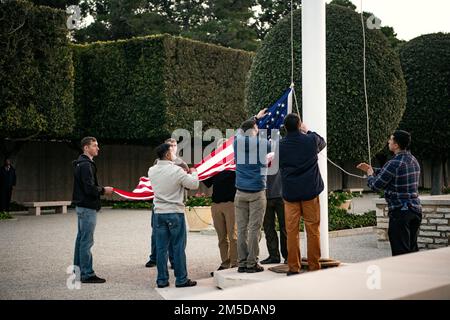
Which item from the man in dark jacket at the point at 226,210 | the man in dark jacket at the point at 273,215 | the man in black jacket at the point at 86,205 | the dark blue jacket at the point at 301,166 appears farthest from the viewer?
the man in dark jacket at the point at 273,215

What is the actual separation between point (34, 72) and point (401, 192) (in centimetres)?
1529

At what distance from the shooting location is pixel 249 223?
7195 millimetres

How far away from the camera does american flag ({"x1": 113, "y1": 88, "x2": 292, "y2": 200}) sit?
8.13 metres

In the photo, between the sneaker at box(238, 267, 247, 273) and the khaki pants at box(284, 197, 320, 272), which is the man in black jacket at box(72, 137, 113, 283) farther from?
the khaki pants at box(284, 197, 320, 272)

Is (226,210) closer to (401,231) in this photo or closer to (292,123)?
(292,123)

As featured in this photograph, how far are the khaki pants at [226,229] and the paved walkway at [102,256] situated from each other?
1.59 feet

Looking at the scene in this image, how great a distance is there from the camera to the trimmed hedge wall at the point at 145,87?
22375mm

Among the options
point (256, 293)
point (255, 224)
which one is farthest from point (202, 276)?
point (256, 293)

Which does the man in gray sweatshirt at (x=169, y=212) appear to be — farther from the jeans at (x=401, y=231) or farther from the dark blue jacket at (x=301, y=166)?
the jeans at (x=401, y=231)

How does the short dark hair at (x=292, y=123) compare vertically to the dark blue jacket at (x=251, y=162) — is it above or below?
above

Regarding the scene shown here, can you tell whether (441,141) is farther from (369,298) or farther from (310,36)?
(369,298)

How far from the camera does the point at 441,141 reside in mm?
19656

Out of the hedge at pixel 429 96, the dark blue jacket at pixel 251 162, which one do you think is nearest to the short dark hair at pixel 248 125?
the dark blue jacket at pixel 251 162

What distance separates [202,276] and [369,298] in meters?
5.78
